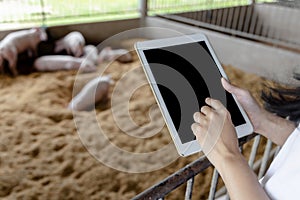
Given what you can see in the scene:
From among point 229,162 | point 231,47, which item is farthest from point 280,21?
point 229,162

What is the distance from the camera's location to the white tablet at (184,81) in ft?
2.04

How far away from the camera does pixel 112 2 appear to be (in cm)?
395

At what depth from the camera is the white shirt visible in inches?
22.2

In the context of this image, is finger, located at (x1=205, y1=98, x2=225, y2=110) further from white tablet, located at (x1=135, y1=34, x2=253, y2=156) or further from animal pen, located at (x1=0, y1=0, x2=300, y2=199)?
animal pen, located at (x1=0, y1=0, x2=300, y2=199)

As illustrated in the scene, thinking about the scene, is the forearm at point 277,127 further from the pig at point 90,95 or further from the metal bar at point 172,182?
the pig at point 90,95

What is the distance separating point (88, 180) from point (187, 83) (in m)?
1.12

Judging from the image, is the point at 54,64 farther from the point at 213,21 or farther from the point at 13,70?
the point at 213,21

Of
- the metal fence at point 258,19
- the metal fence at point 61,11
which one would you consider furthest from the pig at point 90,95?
the metal fence at point 258,19

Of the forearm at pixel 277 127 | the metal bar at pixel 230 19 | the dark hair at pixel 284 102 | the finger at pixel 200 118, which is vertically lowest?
the metal bar at pixel 230 19

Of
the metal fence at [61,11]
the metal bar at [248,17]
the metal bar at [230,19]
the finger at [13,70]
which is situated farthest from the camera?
the metal bar at [248,17]

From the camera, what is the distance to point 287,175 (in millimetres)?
583

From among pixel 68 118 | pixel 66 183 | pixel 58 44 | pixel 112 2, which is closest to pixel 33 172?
pixel 66 183

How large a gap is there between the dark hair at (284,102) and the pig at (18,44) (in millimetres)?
2440

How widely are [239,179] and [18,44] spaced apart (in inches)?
112
